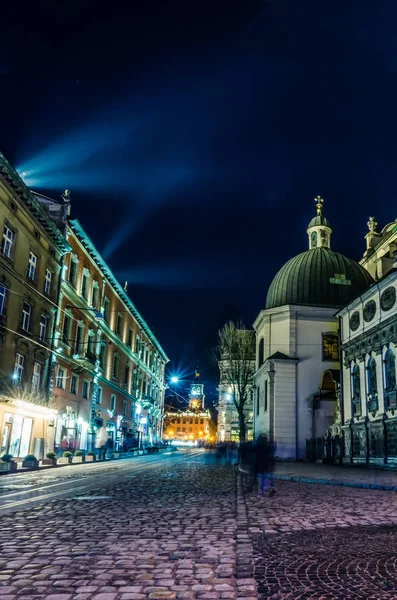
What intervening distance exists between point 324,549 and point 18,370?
25593 millimetres

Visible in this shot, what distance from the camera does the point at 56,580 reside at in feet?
15.6

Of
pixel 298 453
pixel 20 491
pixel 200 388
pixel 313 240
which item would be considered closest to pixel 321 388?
pixel 298 453

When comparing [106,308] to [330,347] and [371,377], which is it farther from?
[371,377]

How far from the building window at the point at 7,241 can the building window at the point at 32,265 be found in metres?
2.54

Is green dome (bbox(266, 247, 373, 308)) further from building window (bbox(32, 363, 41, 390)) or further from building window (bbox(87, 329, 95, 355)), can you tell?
building window (bbox(32, 363, 41, 390))

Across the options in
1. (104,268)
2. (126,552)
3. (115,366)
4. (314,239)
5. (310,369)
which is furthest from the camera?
(314,239)

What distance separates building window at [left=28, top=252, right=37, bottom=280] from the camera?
30617mm

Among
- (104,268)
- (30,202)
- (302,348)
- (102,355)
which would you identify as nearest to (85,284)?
(104,268)

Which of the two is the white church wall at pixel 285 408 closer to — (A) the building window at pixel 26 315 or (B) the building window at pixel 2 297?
(A) the building window at pixel 26 315

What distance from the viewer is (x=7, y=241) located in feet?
91.0

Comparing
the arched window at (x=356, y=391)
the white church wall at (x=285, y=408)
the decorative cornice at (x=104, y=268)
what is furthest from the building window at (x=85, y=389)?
the arched window at (x=356, y=391)

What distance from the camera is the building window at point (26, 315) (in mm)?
29438

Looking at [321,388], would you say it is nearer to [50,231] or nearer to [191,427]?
[50,231]

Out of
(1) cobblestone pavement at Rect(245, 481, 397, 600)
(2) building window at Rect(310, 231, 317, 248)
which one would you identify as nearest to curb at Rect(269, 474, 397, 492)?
(1) cobblestone pavement at Rect(245, 481, 397, 600)
